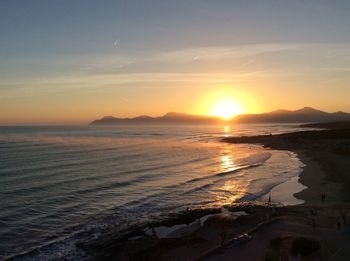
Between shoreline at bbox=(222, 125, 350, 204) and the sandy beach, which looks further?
shoreline at bbox=(222, 125, 350, 204)

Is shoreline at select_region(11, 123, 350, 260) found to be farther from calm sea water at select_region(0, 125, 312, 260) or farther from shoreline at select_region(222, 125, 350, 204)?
calm sea water at select_region(0, 125, 312, 260)

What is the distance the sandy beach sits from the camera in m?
15.7

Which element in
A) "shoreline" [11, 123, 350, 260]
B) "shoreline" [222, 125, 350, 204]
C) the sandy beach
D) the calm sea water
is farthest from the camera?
"shoreline" [222, 125, 350, 204]

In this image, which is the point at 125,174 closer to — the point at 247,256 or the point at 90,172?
the point at 90,172

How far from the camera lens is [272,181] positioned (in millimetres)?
37719

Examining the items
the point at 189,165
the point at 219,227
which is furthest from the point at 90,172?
the point at 219,227

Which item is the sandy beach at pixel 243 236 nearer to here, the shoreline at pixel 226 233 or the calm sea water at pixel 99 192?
the shoreline at pixel 226 233

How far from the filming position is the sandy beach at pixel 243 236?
1572 cm

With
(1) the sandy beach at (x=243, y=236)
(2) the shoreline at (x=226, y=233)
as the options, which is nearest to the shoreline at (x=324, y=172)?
(2) the shoreline at (x=226, y=233)

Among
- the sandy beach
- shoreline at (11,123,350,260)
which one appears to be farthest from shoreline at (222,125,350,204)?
the sandy beach

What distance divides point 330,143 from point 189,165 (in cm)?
3330

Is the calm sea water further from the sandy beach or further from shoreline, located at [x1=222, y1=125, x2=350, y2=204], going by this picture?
shoreline, located at [x1=222, y1=125, x2=350, y2=204]

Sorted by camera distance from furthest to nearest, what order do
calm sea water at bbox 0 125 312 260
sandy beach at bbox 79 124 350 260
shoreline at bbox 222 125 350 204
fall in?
shoreline at bbox 222 125 350 204
calm sea water at bbox 0 125 312 260
sandy beach at bbox 79 124 350 260

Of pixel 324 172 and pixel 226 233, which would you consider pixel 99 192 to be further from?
pixel 324 172
